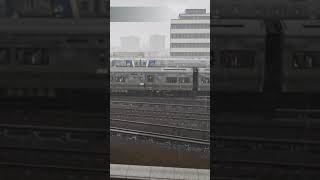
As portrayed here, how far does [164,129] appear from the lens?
5.04 m

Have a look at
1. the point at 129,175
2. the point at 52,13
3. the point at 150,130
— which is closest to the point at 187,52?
the point at 150,130

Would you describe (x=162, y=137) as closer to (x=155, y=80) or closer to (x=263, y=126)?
(x=263, y=126)

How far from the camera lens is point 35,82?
1906 millimetres

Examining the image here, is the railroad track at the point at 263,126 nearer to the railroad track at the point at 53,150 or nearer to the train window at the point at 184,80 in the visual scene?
the railroad track at the point at 53,150

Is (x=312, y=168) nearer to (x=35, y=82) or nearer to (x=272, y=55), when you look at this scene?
(x=272, y=55)

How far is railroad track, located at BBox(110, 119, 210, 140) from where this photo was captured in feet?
15.5

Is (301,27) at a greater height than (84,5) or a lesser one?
lesser

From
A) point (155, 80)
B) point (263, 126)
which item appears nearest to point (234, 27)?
point (263, 126)

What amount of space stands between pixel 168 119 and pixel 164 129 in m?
0.68

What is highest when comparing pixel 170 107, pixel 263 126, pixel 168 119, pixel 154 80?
pixel 154 80

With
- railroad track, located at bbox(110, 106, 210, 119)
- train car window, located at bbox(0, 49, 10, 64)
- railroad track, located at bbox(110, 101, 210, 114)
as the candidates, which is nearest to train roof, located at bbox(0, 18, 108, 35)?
train car window, located at bbox(0, 49, 10, 64)

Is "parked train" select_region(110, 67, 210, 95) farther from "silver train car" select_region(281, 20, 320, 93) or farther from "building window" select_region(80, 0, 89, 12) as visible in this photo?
"silver train car" select_region(281, 20, 320, 93)

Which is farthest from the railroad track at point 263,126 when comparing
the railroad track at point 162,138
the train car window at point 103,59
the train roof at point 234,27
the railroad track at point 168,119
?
the railroad track at point 168,119

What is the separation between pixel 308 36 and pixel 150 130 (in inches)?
145
